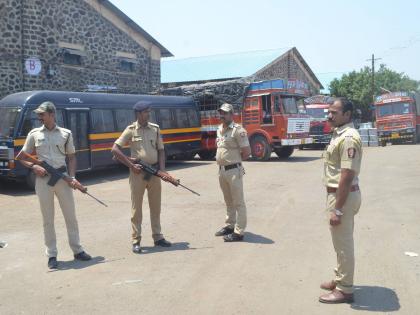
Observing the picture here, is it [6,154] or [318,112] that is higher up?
[318,112]

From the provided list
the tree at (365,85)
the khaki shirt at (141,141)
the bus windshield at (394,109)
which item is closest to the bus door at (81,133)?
the khaki shirt at (141,141)

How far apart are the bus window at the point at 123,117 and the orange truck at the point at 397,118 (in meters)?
16.8

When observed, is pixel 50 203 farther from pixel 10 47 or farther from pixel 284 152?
pixel 284 152

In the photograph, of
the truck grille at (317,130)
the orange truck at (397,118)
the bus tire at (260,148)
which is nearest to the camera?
the bus tire at (260,148)

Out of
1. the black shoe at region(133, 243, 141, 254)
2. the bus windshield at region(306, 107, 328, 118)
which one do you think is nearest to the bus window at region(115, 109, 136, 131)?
the black shoe at region(133, 243, 141, 254)

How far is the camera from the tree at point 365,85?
43.5 metres

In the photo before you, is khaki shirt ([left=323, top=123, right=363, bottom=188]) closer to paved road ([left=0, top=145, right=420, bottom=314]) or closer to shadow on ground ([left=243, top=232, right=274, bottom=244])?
paved road ([left=0, top=145, right=420, bottom=314])

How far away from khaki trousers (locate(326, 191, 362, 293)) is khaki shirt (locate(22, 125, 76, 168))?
313 cm

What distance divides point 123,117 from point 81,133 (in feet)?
5.76

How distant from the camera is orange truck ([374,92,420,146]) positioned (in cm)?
2630

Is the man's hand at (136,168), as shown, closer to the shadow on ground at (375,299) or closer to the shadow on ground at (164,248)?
the shadow on ground at (164,248)

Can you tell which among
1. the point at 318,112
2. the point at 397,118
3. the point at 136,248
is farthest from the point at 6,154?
the point at 397,118

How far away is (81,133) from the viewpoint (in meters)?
13.2

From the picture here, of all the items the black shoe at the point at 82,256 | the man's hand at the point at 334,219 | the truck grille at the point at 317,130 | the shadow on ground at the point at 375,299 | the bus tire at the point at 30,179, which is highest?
the truck grille at the point at 317,130
